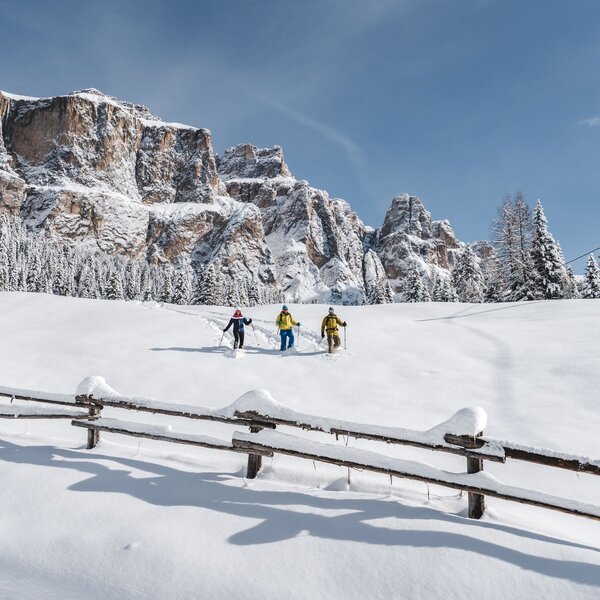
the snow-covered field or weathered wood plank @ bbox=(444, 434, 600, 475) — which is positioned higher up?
weathered wood plank @ bbox=(444, 434, 600, 475)

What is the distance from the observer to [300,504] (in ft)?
16.3

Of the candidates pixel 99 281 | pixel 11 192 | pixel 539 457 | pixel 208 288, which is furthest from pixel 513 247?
pixel 11 192

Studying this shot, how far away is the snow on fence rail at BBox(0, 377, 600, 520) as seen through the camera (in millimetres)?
4227

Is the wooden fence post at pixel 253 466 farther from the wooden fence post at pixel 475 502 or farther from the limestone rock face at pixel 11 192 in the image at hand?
the limestone rock face at pixel 11 192

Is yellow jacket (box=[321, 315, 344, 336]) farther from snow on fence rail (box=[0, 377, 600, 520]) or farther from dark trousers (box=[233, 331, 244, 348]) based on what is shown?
snow on fence rail (box=[0, 377, 600, 520])

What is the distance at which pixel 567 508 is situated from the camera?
409 centimetres

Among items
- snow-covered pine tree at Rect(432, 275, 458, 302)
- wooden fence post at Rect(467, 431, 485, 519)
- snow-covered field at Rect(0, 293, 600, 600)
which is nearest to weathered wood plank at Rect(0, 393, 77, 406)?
snow-covered field at Rect(0, 293, 600, 600)

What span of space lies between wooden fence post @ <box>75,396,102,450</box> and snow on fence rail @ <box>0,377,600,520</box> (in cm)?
13

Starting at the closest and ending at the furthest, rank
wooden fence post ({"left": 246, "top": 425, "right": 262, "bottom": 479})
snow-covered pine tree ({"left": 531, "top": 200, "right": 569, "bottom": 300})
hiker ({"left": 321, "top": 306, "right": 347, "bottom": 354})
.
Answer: wooden fence post ({"left": 246, "top": 425, "right": 262, "bottom": 479}), hiker ({"left": 321, "top": 306, "right": 347, "bottom": 354}), snow-covered pine tree ({"left": 531, "top": 200, "right": 569, "bottom": 300})

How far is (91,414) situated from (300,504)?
4.08 meters

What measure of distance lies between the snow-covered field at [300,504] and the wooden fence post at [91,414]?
0.20 metres

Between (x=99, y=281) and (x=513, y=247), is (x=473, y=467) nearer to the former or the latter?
(x=513, y=247)

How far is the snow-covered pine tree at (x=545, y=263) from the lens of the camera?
34.5m

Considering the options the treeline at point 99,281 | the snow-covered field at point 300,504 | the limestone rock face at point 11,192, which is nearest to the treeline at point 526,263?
A: the snow-covered field at point 300,504
